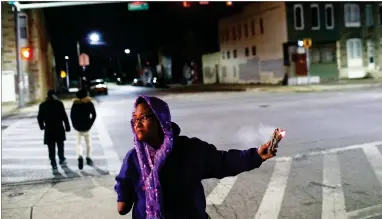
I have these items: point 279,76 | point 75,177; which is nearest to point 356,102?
point 75,177

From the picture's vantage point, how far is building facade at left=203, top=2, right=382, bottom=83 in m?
42.9

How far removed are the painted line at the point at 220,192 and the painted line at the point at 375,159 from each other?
7.77 feet

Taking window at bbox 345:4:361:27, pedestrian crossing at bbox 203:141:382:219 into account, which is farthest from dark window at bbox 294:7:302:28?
pedestrian crossing at bbox 203:141:382:219

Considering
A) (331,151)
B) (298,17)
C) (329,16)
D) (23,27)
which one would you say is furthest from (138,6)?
(329,16)

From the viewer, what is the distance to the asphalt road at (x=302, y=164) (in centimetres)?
612

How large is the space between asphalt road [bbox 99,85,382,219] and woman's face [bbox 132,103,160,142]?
3373 mm

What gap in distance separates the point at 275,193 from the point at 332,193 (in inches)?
32.1

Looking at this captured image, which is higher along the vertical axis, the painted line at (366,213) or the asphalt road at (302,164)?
the asphalt road at (302,164)

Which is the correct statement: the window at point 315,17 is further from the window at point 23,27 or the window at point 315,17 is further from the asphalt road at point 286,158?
the asphalt road at point 286,158

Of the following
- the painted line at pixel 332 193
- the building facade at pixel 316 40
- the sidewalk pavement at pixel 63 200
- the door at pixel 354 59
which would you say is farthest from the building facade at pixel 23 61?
the door at pixel 354 59

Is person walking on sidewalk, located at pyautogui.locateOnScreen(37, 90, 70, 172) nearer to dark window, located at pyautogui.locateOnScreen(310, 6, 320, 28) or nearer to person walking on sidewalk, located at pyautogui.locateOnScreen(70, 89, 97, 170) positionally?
person walking on sidewalk, located at pyautogui.locateOnScreen(70, 89, 97, 170)

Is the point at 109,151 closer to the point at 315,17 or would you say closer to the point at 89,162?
the point at 89,162

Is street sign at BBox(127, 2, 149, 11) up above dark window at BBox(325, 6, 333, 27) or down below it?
below

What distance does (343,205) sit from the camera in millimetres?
6090
